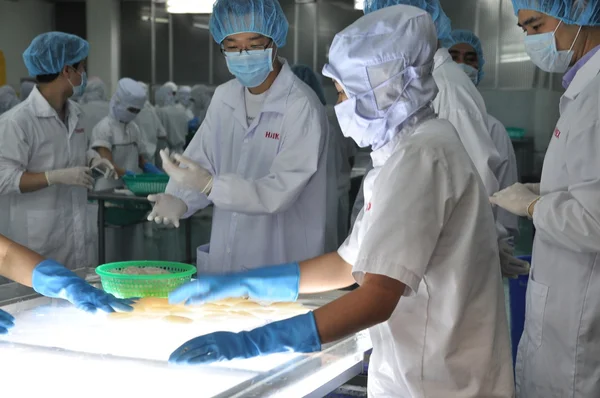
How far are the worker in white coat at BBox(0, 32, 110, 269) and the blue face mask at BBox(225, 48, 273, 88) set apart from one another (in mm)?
1029

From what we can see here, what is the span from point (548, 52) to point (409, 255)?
3.30ft

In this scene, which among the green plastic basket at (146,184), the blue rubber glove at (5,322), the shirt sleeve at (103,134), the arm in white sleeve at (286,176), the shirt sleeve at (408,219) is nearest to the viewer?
the shirt sleeve at (408,219)

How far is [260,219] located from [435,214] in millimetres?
1333

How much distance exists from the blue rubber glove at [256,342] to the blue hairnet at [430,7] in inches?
62.2

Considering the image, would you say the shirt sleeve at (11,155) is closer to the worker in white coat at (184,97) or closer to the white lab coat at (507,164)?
the white lab coat at (507,164)

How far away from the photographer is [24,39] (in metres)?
9.52

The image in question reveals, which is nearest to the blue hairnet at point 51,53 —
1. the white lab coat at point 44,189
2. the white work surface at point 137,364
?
the white lab coat at point 44,189

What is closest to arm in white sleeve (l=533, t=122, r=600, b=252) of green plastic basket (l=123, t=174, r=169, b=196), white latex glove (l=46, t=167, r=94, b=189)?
white latex glove (l=46, t=167, r=94, b=189)

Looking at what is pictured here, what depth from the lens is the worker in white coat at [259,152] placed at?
237 cm

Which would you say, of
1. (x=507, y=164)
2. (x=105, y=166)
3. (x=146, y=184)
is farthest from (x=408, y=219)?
(x=146, y=184)

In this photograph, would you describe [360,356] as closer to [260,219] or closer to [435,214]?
[435,214]

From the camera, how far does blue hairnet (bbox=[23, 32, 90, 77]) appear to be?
3109 millimetres

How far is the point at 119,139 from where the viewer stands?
18.2 feet

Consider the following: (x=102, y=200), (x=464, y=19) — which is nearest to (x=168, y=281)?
(x=102, y=200)
